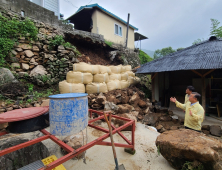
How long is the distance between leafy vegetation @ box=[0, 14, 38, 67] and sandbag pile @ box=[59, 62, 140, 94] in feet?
7.96

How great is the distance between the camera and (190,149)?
1.84 meters

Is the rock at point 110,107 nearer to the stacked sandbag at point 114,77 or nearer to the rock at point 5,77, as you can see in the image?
the stacked sandbag at point 114,77

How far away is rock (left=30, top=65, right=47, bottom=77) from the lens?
5.14m

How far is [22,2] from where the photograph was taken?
541 centimetres

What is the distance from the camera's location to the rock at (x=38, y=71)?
514 centimetres

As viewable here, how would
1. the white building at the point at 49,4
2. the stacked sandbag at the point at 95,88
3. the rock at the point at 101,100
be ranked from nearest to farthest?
1. the rock at the point at 101,100
2. the stacked sandbag at the point at 95,88
3. the white building at the point at 49,4

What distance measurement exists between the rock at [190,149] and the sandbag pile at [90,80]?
3335 millimetres

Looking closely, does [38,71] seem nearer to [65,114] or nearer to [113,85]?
[113,85]

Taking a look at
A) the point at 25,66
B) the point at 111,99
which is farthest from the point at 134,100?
the point at 25,66

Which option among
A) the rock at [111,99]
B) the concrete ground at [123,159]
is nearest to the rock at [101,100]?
the rock at [111,99]

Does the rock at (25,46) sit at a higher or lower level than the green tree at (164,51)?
lower

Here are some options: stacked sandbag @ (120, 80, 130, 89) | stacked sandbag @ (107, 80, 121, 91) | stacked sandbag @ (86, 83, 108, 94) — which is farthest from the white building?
→ stacked sandbag @ (120, 80, 130, 89)

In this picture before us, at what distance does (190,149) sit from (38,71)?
578 centimetres

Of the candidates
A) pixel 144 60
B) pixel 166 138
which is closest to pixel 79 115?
pixel 166 138
